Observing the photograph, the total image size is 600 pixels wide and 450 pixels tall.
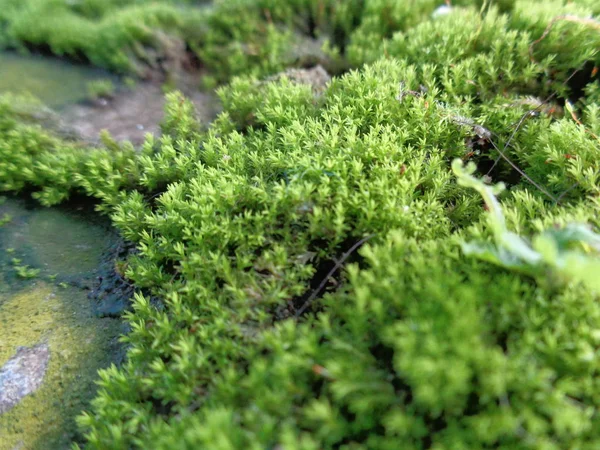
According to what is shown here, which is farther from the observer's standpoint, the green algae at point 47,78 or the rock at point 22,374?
the green algae at point 47,78

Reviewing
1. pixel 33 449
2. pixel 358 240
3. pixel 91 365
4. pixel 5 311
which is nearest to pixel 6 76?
pixel 5 311

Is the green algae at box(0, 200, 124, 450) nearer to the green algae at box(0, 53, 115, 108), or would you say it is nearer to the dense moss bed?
the dense moss bed

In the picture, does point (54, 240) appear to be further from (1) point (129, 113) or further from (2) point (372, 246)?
(2) point (372, 246)

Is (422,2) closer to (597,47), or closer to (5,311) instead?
(597,47)

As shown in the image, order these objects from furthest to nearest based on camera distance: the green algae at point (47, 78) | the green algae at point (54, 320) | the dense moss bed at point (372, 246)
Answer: the green algae at point (47, 78)
the green algae at point (54, 320)
the dense moss bed at point (372, 246)

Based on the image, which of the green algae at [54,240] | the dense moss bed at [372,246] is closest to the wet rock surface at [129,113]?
the dense moss bed at [372,246]

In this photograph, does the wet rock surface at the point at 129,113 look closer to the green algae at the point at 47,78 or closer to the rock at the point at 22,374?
the green algae at the point at 47,78
